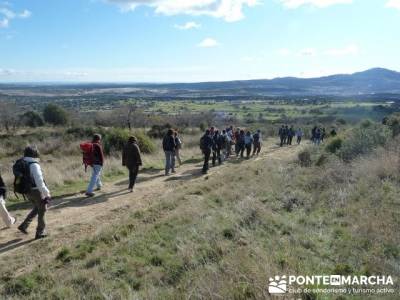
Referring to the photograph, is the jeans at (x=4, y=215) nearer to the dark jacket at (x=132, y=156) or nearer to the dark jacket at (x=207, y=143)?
the dark jacket at (x=132, y=156)

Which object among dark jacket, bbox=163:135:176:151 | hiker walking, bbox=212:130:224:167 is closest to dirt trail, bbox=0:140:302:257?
dark jacket, bbox=163:135:176:151

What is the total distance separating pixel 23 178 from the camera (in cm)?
758

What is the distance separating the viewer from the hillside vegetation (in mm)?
5340

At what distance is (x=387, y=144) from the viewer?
47.6ft

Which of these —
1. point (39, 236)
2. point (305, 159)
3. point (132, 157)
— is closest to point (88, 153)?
point (132, 157)

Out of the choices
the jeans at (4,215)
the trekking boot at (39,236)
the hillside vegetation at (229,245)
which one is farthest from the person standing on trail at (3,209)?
the hillside vegetation at (229,245)

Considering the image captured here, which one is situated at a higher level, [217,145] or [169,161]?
[217,145]

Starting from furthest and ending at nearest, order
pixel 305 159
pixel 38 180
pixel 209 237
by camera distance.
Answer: pixel 305 159 → pixel 38 180 → pixel 209 237

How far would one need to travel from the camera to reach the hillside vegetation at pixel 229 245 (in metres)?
5.34

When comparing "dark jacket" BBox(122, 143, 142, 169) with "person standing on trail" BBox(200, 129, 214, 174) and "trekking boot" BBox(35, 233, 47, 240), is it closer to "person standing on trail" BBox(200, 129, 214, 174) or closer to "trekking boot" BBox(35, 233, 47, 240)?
"person standing on trail" BBox(200, 129, 214, 174)

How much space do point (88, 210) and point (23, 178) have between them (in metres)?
2.66

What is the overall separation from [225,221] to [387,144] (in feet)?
30.2

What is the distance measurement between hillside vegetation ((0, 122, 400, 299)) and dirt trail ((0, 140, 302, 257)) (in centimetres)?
37

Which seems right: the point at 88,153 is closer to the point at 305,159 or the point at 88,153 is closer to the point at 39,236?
the point at 39,236
